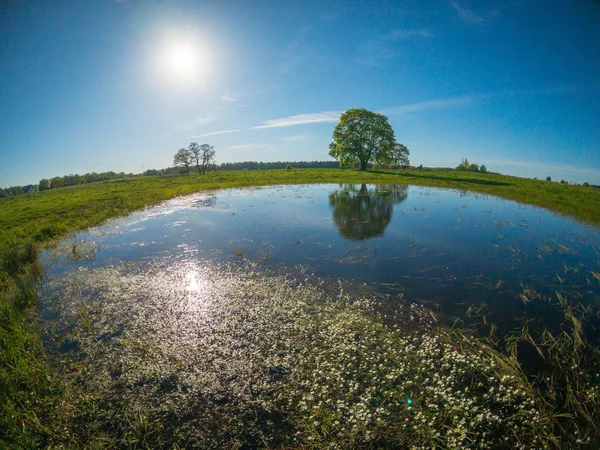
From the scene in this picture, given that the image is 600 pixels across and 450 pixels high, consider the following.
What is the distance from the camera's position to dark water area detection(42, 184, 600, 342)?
7238 millimetres

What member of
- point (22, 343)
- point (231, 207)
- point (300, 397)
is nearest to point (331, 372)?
point (300, 397)

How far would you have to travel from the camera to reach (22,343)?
5605mm

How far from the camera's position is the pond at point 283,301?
431 cm

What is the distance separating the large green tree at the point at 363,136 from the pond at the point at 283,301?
151 ft

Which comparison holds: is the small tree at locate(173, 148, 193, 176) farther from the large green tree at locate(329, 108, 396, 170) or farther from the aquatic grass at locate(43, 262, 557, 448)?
the aquatic grass at locate(43, 262, 557, 448)

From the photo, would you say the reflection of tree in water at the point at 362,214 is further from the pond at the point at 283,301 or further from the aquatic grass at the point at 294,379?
the aquatic grass at the point at 294,379

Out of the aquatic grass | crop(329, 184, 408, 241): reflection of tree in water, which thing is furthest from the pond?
crop(329, 184, 408, 241): reflection of tree in water

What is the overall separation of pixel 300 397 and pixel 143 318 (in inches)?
193

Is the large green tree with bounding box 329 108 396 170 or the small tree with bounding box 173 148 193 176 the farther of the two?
the small tree with bounding box 173 148 193 176

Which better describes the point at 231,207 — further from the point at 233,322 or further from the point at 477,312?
the point at 477,312

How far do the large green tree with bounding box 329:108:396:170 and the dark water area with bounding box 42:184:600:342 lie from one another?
133 feet

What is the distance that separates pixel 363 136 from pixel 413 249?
5167 centimetres

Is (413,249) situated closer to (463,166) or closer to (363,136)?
(363,136)

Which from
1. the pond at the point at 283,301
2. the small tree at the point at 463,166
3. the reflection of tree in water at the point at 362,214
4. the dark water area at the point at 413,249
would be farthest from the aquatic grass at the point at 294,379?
the small tree at the point at 463,166
